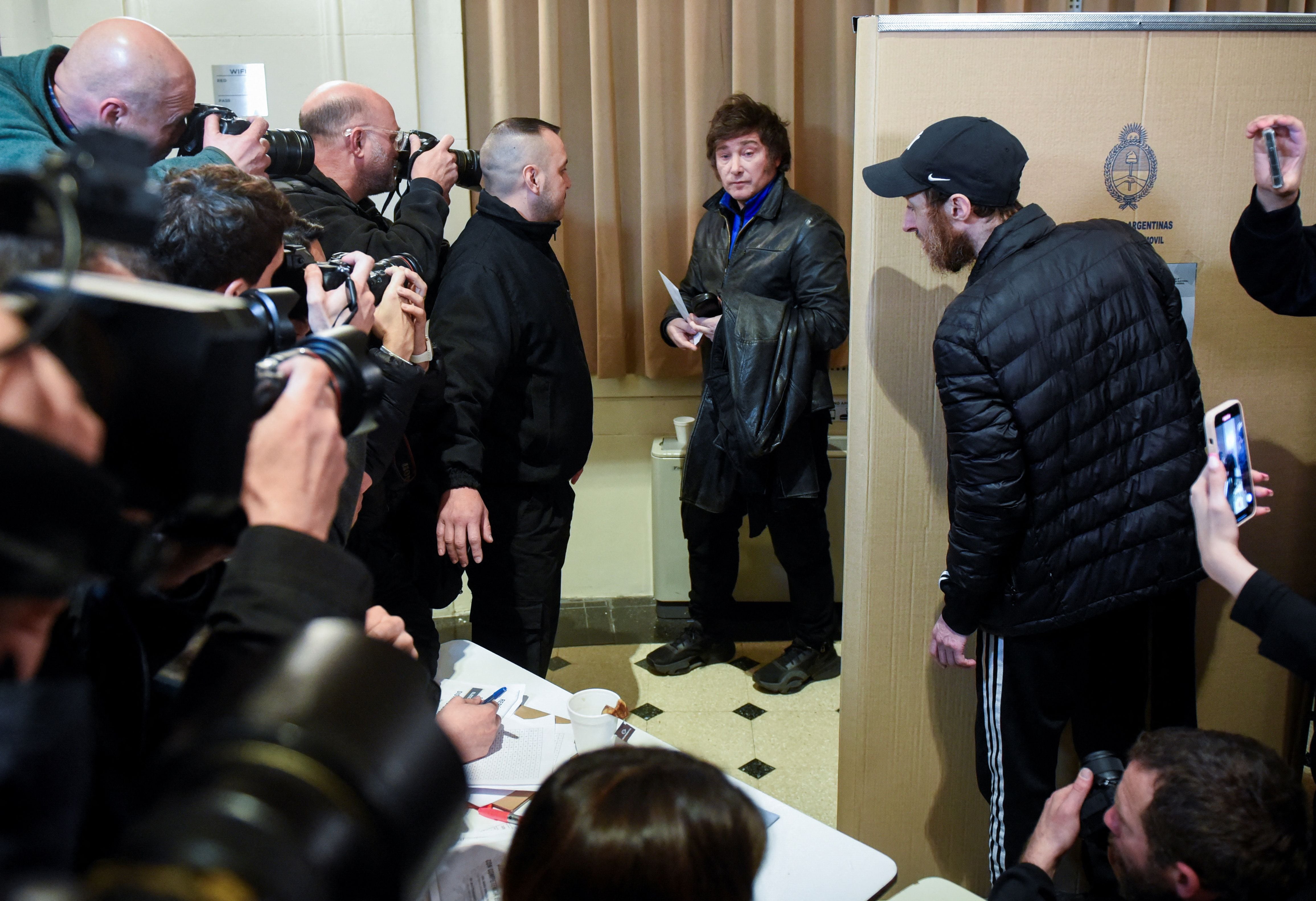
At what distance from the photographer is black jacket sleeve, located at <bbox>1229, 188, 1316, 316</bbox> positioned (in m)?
1.85

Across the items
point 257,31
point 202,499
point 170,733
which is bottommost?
point 170,733

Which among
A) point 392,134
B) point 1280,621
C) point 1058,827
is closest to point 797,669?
point 1058,827

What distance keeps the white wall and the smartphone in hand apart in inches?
96.5

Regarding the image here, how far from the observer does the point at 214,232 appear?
135 cm

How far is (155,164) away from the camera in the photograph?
6.18 feet

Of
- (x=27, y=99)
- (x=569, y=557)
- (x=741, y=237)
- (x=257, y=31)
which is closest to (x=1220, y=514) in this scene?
(x=741, y=237)

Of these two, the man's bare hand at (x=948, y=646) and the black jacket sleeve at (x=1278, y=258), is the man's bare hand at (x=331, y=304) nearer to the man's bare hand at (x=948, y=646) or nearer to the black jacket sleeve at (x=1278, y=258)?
the man's bare hand at (x=948, y=646)

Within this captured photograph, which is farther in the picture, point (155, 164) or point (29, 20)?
point (29, 20)

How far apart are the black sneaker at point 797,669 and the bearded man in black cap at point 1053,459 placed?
1.24 metres

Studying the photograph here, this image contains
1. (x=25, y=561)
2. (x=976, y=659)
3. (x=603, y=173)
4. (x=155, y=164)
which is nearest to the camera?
(x=25, y=561)

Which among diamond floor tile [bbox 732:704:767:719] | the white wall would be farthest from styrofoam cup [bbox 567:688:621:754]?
the white wall

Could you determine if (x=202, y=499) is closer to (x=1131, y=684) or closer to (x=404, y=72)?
(x=1131, y=684)

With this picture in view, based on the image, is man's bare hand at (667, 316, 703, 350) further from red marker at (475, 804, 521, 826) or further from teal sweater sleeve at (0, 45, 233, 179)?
red marker at (475, 804, 521, 826)

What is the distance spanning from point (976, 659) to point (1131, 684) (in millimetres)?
289
